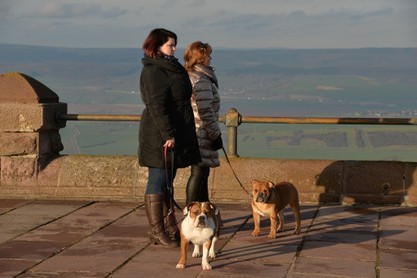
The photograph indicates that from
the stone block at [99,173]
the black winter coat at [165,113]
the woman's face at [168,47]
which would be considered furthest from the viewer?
the stone block at [99,173]

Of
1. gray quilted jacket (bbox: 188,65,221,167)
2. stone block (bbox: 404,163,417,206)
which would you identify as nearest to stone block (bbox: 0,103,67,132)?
gray quilted jacket (bbox: 188,65,221,167)

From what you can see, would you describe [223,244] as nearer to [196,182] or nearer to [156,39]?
[196,182]

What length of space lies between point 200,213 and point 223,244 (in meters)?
1.10

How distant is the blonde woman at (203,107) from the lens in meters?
8.35

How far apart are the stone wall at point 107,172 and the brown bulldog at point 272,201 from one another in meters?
1.84

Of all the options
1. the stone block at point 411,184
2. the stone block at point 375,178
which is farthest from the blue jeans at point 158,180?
the stone block at point 411,184

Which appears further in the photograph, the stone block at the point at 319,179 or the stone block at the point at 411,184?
the stone block at the point at 319,179

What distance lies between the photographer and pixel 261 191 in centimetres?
850

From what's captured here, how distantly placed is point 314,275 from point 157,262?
4.10ft

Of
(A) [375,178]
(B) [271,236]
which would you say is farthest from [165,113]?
(A) [375,178]

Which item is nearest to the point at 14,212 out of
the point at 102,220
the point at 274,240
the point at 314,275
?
the point at 102,220

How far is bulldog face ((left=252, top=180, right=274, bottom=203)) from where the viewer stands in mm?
8492

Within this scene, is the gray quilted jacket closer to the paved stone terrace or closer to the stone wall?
the paved stone terrace

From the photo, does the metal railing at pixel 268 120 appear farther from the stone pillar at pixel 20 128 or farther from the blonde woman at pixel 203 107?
the blonde woman at pixel 203 107
